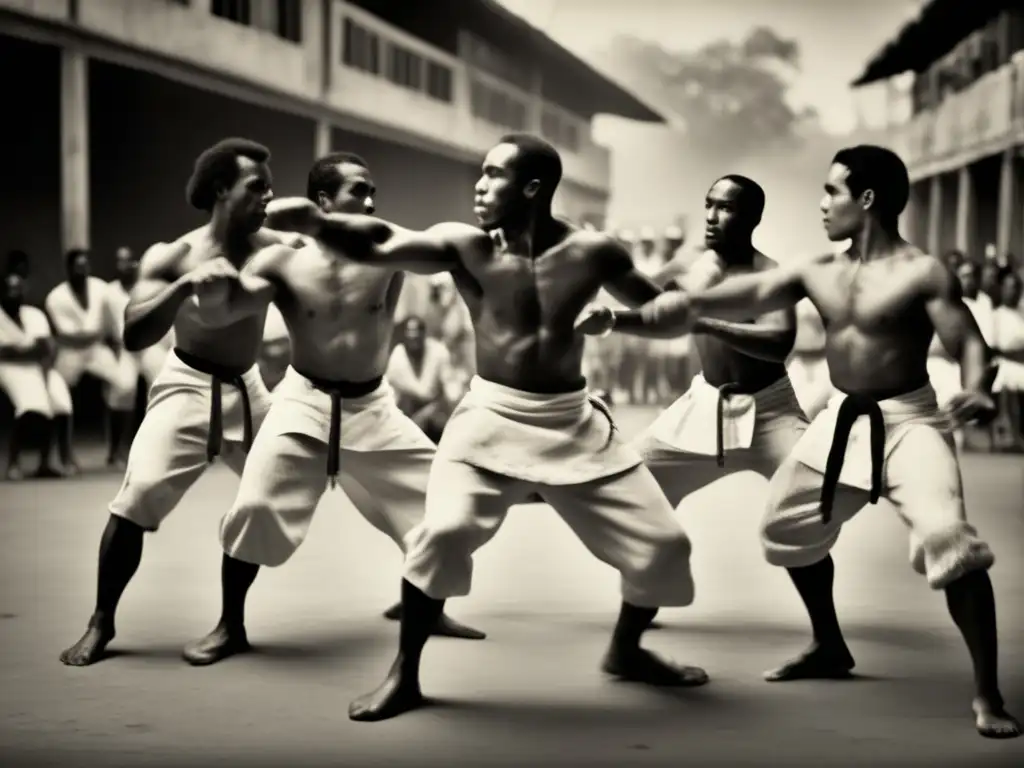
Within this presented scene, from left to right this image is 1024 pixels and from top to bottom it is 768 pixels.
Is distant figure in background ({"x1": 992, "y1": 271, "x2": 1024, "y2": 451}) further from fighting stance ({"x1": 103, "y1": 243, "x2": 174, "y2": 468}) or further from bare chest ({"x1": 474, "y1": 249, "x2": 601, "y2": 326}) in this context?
bare chest ({"x1": 474, "y1": 249, "x2": 601, "y2": 326})

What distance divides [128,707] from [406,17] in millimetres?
15476

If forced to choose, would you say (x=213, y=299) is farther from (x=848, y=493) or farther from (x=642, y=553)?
(x=848, y=493)

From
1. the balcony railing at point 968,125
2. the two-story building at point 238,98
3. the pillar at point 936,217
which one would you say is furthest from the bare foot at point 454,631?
the pillar at point 936,217

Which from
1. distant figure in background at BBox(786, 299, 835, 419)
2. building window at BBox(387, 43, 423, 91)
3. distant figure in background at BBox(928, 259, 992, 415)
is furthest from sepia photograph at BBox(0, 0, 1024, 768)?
building window at BBox(387, 43, 423, 91)

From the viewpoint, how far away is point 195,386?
5133 mm

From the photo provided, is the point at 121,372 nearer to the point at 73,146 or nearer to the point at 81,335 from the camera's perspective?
the point at 81,335

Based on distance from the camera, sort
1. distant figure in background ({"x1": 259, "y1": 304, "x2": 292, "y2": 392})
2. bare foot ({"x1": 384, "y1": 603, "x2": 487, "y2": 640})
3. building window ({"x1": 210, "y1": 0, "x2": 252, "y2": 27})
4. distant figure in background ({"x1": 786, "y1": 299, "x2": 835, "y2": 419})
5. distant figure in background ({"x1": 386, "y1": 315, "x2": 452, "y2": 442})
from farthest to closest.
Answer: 1. building window ({"x1": 210, "y1": 0, "x2": 252, "y2": 27})
2. distant figure in background ({"x1": 786, "y1": 299, "x2": 835, "y2": 419})
3. distant figure in background ({"x1": 386, "y1": 315, "x2": 452, "y2": 442})
4. distant figure in background ({"x1": 259, "y1": 304, "x2": 292, "y2": 392})
5. bare foot ({"x1": 384, "y1": 603, "x2": 487, "y2": 640})

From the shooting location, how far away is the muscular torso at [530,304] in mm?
4398

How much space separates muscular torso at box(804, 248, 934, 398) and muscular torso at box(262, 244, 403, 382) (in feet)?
4.89

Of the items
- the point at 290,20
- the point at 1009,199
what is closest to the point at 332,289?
the point at 290,20

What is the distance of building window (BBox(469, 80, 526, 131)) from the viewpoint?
20.4 metres

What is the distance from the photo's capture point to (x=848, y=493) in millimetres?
4473

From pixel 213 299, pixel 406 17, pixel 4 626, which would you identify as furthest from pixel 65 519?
pixel 406 17

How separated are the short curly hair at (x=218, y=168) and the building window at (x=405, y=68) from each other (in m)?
12.7
